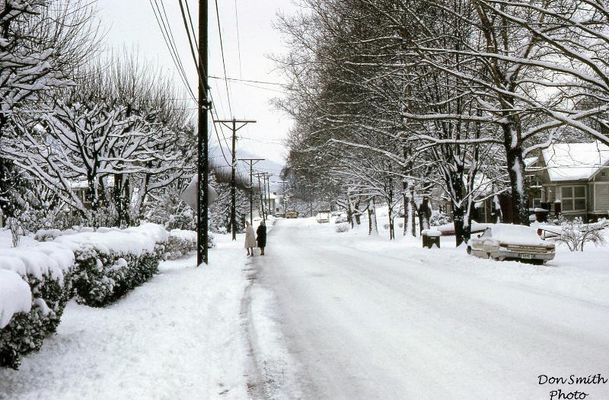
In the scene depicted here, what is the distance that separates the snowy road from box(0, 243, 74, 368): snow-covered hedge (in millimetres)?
2513

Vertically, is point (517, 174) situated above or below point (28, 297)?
above

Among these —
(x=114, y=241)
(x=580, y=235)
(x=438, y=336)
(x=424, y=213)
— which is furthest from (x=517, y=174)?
(x=424, y=213)

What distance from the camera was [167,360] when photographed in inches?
230

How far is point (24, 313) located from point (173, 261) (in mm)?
15689

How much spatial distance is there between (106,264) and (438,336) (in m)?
5.52

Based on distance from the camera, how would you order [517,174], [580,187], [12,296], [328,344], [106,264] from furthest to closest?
[580,187] → [517,174] → [106,264] → [328,344] → [12,296]

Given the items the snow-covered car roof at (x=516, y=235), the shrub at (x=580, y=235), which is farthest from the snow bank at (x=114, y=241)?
the shrub at (x=580, y=235)

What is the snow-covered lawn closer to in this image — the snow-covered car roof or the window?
the snow-covered car roof

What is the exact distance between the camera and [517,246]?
17297mm

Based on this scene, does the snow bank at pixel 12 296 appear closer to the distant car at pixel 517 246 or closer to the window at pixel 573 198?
the distant car at pixel 517 246

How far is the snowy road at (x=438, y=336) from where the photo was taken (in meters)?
4.92

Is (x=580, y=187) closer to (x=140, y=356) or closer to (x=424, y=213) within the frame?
(x=424, y=213)

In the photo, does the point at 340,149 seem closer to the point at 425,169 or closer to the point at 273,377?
the point at 425,169

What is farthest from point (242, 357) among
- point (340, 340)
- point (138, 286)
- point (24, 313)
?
point (138, 286)
